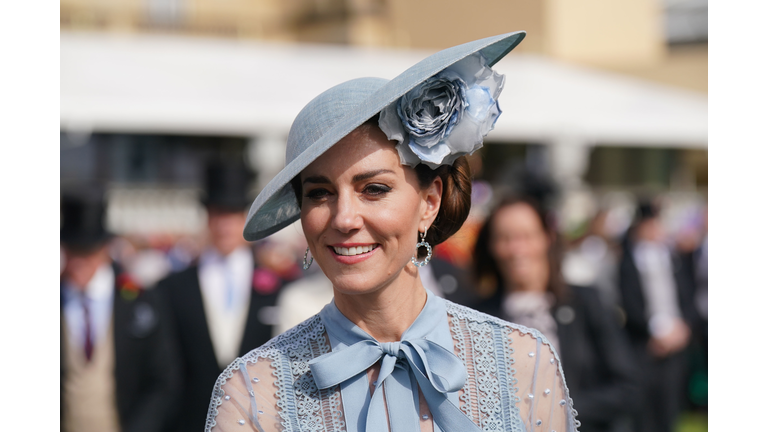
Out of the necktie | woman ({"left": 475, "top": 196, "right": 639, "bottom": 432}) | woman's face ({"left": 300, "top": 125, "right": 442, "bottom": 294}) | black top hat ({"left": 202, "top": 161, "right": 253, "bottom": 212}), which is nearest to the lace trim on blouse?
woman's face ({"left": 300, "top": 125, "right": 442, "bottom": 294})

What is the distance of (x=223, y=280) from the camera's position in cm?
549

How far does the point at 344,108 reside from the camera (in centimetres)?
204

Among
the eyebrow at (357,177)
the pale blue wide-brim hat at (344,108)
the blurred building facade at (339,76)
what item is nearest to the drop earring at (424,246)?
the eyebrow at (357,177)

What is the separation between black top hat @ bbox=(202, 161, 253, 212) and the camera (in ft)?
19.6

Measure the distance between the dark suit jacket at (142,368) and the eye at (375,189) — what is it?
3346mm

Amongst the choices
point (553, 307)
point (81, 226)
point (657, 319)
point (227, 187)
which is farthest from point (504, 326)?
point (657, 319)

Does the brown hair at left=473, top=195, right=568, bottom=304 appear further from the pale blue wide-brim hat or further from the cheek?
the cheek

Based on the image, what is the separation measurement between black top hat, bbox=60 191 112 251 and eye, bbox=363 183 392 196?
3694 millimetres

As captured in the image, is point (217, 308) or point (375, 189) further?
point (217, 308)

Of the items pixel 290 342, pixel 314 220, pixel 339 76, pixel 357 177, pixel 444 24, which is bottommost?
pixel 290 342

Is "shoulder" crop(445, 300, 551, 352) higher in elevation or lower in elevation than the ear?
lower

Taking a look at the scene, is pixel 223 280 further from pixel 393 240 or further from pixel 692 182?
pixel 692 182

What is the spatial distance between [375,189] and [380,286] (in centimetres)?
25

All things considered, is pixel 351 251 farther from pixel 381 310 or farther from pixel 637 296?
pixel 637 296
